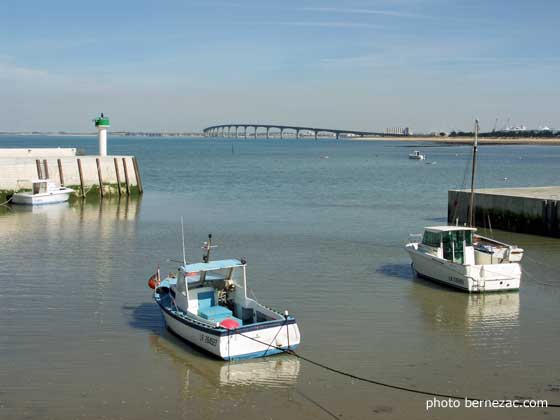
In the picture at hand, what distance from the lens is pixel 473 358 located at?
17156 millimetres

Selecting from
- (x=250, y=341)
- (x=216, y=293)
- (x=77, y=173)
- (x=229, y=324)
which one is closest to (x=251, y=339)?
(x=250, y=341)

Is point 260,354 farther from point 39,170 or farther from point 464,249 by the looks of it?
point 39,170

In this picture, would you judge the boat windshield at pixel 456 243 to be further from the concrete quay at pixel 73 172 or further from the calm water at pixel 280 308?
the concrete quay at pixel 73 172

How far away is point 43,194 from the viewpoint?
159ft

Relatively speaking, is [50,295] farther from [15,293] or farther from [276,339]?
[276,339]

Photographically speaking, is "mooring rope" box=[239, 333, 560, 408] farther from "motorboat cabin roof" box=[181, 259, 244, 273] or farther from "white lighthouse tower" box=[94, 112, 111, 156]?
"white lighthouse tower" box=[94, 112, 111, 156]

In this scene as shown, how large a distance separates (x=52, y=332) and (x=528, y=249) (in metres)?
21.7

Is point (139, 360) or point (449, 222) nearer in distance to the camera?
point (139, 360)

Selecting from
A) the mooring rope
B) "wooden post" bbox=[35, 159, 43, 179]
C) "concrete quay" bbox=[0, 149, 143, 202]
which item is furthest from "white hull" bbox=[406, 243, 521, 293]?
"wooden post" bbox=[35, 159, 43, 179]

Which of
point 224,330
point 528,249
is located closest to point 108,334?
point 224,330

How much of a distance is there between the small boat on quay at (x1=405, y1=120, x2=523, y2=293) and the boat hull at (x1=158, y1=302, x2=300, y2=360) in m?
9.08

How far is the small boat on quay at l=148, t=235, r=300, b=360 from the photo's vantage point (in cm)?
1623

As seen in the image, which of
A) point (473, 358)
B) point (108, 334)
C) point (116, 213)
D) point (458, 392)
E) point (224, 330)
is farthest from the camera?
point (116, 213)

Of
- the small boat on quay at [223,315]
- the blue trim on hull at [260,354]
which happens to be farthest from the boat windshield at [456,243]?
the blue trim on hull at [260,354]
